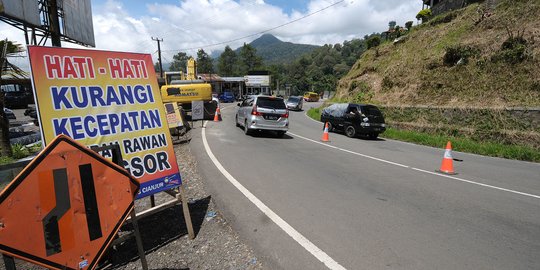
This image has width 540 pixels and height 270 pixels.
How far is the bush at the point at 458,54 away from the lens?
18516 mm

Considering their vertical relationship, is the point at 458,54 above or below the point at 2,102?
above

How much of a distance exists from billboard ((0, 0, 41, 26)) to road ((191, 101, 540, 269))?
762 centimetres


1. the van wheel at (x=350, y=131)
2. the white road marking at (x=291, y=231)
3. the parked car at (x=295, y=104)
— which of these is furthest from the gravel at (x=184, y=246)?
the parked car at (x=295, y=104)

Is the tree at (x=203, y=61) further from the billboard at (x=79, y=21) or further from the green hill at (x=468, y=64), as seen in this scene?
the billboard at (x=79, y=21)

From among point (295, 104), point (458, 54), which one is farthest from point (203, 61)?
point (458, 54)

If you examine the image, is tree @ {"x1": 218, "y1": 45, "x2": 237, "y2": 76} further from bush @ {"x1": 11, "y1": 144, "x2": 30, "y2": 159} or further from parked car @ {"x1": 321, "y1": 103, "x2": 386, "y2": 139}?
bush @ {"x1": 11, "y1": 144, "x2": 30, "y2": 159}

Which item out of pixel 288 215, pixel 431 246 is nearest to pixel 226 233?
pixel 288 215

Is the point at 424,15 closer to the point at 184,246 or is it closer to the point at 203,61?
the point at 184,246

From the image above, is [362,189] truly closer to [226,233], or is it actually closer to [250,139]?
[226,233]

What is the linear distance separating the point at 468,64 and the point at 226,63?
106m

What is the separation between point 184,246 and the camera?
12.7 feet

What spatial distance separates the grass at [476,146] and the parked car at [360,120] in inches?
55.4

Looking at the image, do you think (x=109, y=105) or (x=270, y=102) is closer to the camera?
(x=109, y=105)

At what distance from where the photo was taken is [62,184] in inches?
96.4
